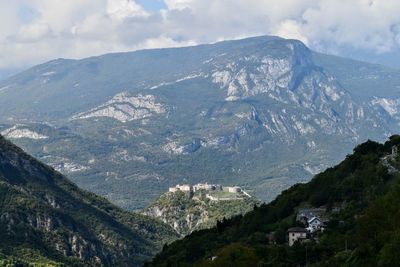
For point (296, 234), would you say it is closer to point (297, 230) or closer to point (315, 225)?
point (297, 230)

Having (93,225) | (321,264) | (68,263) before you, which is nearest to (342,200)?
(321,264)

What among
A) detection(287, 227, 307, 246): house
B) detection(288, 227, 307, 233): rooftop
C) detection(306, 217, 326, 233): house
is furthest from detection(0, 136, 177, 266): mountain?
detection(287, 227, 307, 246): house

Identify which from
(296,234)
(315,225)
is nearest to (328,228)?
(296,234)

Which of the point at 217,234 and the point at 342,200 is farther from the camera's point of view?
the point at 217,234

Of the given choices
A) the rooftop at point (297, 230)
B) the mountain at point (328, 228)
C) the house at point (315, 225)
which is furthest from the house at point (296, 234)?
the house at point (315, 225)

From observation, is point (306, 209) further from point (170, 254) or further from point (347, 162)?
point (170, 254)

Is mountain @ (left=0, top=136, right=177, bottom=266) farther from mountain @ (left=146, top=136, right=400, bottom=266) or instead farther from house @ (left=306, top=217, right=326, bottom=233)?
house @ (left=306, top=217, right=326, bottom=233)

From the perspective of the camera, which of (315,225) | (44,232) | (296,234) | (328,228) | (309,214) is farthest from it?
A: (44,232)

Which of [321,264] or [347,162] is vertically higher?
[347,162]

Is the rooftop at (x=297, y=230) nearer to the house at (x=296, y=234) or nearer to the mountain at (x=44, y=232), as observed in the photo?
the house at (x=296, y=234)
